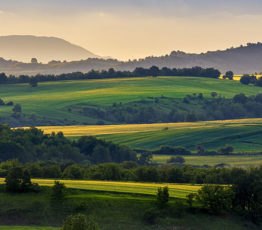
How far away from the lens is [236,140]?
7082 inches

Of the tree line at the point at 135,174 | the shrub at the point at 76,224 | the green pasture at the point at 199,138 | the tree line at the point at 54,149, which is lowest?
the green pasture at the point at 199,138

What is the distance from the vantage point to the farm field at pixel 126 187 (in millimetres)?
70344

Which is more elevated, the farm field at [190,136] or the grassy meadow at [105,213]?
the grassy meadow at [105,213]

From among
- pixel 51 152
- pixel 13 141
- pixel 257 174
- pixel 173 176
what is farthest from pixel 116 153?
pixel 257 174

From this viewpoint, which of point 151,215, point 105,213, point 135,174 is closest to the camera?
point 151,215

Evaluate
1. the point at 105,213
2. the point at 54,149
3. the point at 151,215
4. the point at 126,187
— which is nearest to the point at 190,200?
the point at 151,215

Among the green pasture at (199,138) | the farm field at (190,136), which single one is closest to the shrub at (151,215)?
the farm field at (190,136)

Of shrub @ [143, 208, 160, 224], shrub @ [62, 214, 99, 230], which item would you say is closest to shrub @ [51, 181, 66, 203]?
shrub @ [143, 208, 160, 224]

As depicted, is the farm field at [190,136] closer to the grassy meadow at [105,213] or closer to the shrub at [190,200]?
the shrub at [190,200]

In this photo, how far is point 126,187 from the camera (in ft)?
240

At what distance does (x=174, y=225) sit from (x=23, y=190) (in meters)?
17.1

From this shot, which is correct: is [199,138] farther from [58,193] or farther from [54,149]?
[58,193]

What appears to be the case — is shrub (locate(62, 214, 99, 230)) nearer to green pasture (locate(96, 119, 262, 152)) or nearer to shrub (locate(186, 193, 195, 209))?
shrub (locate(186, 193, 195, 209))

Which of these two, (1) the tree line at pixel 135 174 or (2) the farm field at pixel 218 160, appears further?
(2) the farm field at pixel 218 160
